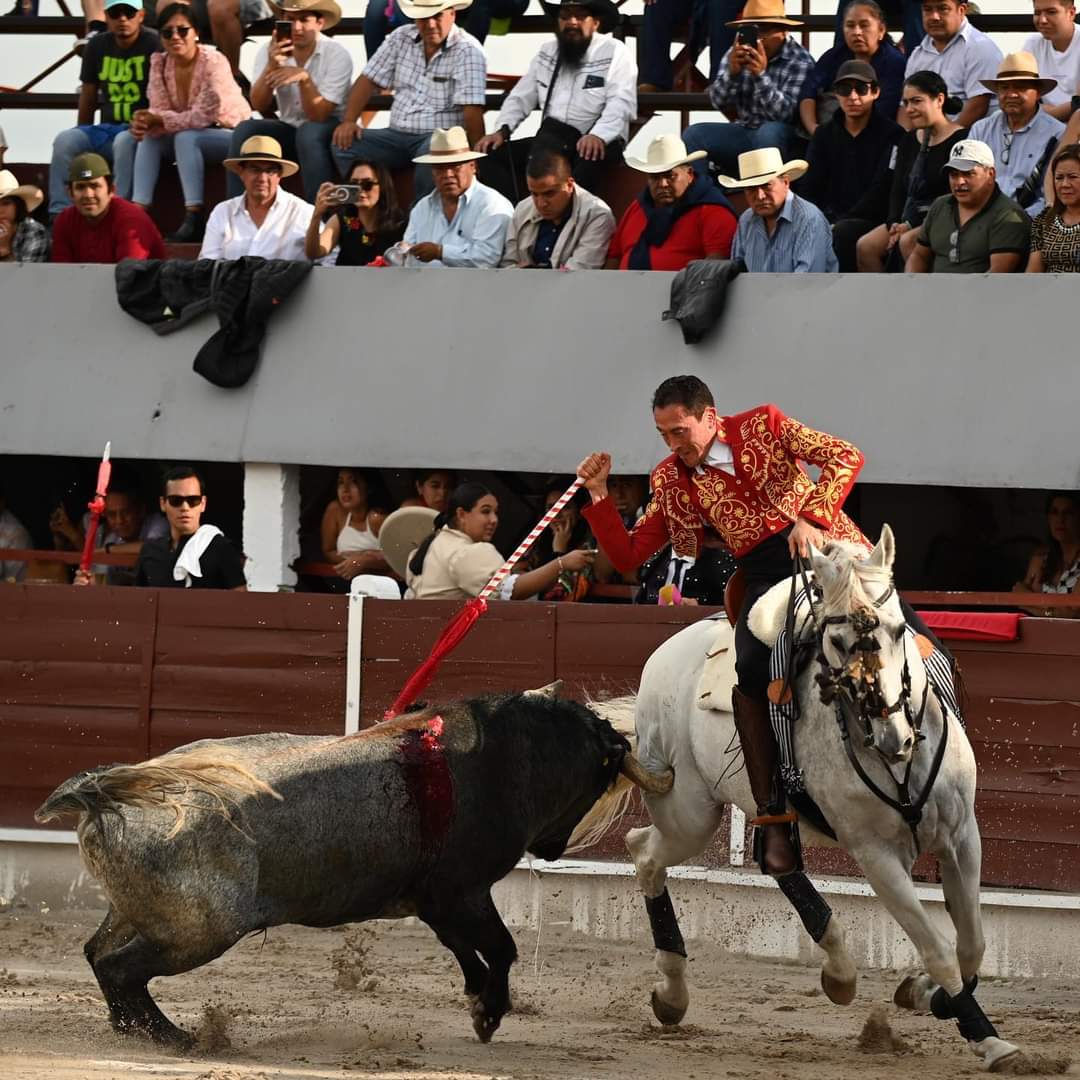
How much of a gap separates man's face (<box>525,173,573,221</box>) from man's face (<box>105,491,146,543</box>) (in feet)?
8.14

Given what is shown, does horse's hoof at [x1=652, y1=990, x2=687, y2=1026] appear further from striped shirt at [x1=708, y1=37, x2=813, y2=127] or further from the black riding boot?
striped shirt at [x1=708, y1=37, x2=813, y2=127]

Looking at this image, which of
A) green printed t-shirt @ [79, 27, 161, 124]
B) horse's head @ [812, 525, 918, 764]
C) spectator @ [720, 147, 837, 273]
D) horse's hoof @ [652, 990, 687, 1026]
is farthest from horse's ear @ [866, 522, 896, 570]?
green printed t-shirt @ [79, 27, 161, 124]

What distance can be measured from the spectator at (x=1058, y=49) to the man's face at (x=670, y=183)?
156cm

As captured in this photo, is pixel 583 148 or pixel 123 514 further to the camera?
pixel 123 514

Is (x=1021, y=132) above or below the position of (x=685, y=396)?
above

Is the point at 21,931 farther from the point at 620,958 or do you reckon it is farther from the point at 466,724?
the point at 466,724

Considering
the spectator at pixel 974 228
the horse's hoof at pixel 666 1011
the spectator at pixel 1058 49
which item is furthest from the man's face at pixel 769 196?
the horse's hoof at pixel 666 1011

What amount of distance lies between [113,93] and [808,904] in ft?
22.8

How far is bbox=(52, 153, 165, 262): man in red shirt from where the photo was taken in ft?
32.9

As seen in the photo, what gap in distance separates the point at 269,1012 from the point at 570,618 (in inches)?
94.8

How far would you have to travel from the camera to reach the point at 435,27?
9.98 metres

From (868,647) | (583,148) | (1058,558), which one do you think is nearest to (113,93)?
(583,148)

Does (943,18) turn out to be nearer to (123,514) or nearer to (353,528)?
(353,528)

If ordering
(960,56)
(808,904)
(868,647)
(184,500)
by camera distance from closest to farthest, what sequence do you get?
(868,647) → (808,904) → (184,500) → (960,56)
